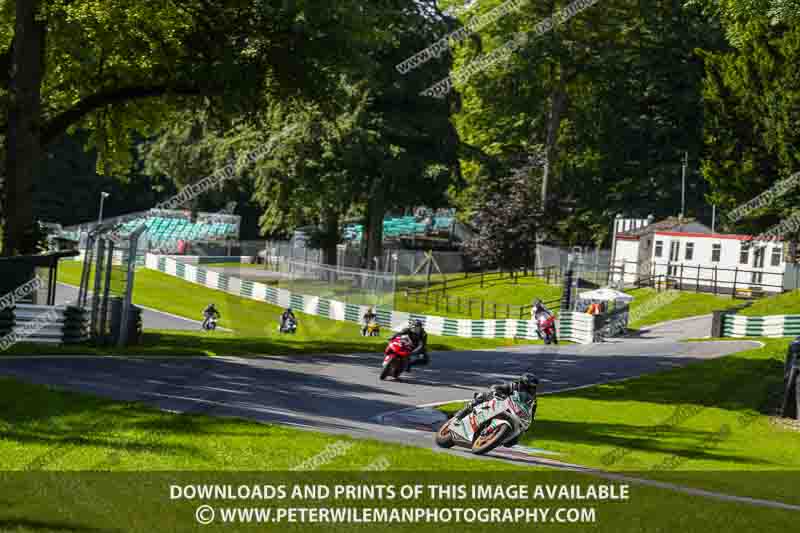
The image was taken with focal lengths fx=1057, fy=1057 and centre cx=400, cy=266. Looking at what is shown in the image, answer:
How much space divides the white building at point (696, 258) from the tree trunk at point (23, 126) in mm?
33550

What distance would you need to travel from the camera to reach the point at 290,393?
18.8 m

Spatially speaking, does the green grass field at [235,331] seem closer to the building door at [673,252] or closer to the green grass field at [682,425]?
the green grass field at [682,425]

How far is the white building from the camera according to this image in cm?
5275

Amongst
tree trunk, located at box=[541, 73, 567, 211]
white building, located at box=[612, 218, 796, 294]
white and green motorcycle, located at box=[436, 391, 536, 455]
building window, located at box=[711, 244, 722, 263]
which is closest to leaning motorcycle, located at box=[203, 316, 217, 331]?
white building, located at box=[612, 218, 796, 294]

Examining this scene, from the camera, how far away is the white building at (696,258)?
52.8 meters

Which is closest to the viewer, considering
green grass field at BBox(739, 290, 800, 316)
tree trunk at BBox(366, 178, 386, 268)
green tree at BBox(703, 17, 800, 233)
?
green grass field at BBox(739, 290, 800, 316)

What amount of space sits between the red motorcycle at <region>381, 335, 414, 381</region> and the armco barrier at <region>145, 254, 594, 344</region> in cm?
934

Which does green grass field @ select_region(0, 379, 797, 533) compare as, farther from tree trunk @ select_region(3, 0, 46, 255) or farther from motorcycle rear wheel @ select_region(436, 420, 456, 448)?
tree trunk @ select_region(3, 0, 46, 255)

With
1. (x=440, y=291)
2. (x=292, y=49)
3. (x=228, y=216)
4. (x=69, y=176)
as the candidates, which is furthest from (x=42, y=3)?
(x=69, y=176)

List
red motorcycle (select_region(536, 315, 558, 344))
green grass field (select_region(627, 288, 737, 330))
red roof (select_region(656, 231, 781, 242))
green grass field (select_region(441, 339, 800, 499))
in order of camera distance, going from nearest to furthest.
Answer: green grass field (select_region(441, 339, 800, 499)) → red motorcycle (select_region(536, 315, 558, 344)) → green grass field (select_region(627, 288, 737, 330)) → red roof (select_region(656, 231, 781, 242))

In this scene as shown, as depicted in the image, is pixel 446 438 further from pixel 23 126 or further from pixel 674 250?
pixel 674 250

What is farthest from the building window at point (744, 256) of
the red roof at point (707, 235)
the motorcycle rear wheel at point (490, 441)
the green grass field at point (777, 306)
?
the motorcycle rear wheel at point (490, 441)

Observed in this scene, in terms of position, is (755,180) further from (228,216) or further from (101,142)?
(228,216)

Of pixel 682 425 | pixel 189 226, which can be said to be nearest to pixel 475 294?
pixel 189 226
